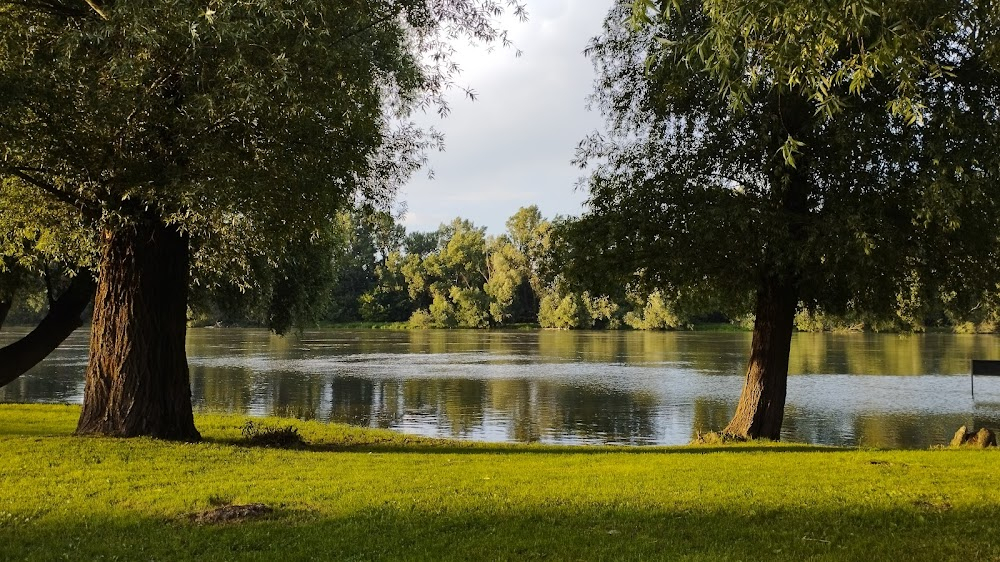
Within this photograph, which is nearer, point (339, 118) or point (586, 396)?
point (339, 118)

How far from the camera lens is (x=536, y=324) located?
364 ft

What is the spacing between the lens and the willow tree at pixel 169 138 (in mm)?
9609

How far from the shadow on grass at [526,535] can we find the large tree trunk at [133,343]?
5.25m

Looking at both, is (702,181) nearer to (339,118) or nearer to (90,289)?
(339,118)

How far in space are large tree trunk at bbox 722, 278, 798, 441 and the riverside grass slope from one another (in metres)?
3.72

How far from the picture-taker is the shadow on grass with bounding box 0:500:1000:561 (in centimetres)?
588

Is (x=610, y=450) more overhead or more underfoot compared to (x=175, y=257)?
more underfoot

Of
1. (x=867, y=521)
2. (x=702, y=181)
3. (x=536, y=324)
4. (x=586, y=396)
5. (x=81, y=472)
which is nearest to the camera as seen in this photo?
(x=867, y=521)

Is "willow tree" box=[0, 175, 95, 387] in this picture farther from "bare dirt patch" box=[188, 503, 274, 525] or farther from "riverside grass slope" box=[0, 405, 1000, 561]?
"bare dirt patch" box=[188, 503, 274, 525]

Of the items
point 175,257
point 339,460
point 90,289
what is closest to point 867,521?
point 339,460

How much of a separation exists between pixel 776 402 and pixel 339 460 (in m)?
9.52

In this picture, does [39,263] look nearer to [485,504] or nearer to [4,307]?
[4,307]

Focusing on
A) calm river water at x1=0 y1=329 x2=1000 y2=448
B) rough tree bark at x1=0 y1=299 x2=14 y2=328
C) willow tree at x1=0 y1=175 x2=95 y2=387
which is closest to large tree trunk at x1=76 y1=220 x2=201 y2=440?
willow tree at x1=0 y1=175 x2=95 y2=387

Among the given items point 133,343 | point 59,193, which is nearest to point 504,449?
point 133,343
